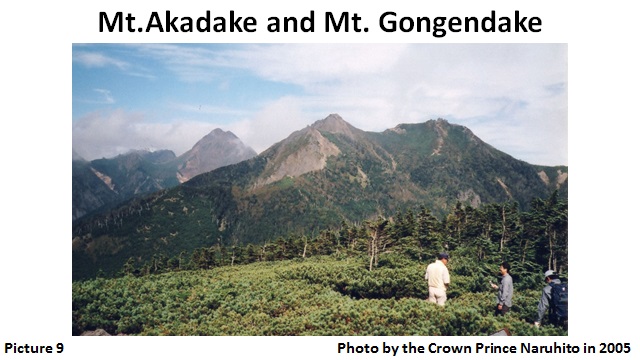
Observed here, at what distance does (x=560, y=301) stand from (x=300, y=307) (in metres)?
9.19

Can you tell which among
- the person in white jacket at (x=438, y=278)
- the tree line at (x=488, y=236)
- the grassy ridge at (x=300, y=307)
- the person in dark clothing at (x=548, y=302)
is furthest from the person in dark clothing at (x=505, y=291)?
the tree line at (x=488, y=236)

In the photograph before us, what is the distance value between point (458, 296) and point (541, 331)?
5.27m

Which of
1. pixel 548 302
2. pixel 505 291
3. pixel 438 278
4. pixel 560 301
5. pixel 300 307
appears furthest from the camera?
pixel 300 307

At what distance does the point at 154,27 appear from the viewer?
60.7ft

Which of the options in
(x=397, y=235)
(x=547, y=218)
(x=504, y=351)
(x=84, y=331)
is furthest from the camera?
(x=397, y=235)

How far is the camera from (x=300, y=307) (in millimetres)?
17125

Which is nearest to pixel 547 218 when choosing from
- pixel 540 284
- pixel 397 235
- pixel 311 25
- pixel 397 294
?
pixel 540 284

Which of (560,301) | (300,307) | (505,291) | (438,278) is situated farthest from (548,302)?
(300,307)

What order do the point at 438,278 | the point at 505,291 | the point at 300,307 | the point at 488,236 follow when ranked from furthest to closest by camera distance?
the point at 488,236 < the point at 300,307 < the point at 505,291 < the point at 438,278

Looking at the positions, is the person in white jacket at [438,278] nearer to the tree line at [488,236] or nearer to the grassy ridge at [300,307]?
the grassy ridge at [300,307]

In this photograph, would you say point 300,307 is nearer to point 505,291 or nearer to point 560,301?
point 505,291

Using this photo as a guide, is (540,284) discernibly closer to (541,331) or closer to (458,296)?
(458,296)

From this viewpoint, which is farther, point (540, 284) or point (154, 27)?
point (540, 284)

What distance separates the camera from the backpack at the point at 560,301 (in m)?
14.5
